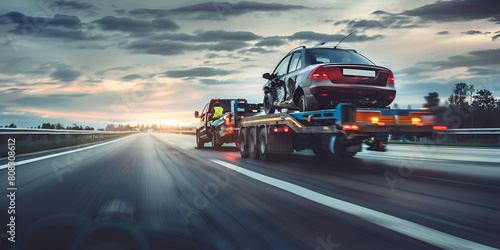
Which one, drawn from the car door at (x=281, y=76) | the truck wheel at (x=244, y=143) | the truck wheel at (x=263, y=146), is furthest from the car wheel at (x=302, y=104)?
the truck wheel at (x=244, y=143)

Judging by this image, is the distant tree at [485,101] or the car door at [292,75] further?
the distant tree at [485,101]

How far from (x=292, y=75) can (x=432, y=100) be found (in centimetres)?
312

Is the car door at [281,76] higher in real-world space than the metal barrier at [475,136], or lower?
higher

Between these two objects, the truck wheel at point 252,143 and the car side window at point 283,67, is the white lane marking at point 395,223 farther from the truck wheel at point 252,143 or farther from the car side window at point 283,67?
the truck wheel at point 252,143

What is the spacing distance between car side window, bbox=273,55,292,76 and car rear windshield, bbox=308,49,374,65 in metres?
1.19

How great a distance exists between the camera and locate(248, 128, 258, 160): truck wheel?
1304 cm

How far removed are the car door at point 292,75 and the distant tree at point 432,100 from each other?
282 centimetres

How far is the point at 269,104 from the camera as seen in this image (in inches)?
497

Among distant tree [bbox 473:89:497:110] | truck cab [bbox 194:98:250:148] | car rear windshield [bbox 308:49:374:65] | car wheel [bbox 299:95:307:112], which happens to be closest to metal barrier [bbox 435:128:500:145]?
truck cab [bbox 194:98:250:148]

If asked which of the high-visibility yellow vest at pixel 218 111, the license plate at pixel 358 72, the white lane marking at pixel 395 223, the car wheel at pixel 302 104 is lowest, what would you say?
the white lane marking at pixel 395 223

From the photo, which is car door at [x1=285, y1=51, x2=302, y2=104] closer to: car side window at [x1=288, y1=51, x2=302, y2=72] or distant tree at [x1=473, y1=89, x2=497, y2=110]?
car side window at [x1=288, y1=51, x2=302, y2=72]

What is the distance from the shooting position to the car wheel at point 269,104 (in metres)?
12.4

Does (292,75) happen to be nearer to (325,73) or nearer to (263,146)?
(325,73)

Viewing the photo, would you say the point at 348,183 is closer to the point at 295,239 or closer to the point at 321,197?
the point at 321,197
